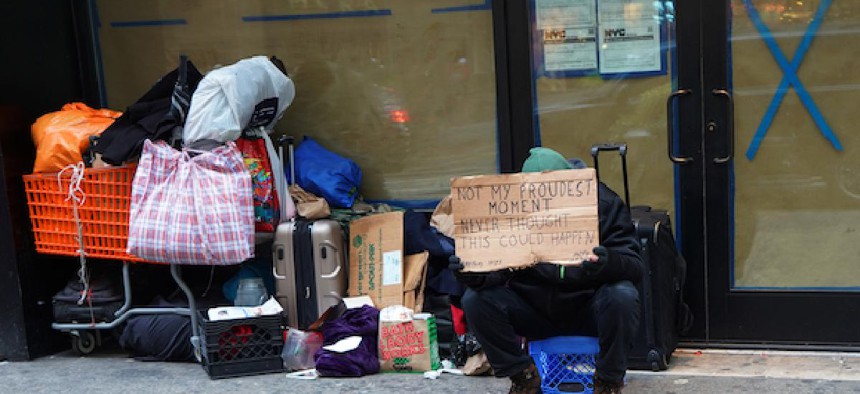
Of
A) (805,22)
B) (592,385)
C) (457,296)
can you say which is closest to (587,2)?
→ (805,22)

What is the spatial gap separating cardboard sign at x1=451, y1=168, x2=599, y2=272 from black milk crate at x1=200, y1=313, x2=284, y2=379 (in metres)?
1.64

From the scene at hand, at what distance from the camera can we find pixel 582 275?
455 centimetres

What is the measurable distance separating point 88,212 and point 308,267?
51.5 inches

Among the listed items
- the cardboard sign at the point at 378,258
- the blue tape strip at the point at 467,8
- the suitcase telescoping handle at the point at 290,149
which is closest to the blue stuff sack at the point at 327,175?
the suitcase telescoping handle at the point at 290,149

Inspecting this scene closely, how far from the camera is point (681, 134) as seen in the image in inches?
225

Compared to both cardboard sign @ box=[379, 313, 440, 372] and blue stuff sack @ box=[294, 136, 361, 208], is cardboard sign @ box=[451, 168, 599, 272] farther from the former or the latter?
blue stuff sack @ box=[294, 136, 361, 208]

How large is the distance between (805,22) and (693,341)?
1.86 metres

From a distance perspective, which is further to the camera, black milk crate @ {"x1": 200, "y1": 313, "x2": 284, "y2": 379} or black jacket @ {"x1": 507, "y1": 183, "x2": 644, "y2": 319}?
black milk crate @ {"x1": 200, "y1": 313, "x2": 284, "y2": 379}

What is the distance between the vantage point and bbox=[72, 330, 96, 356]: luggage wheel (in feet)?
20.8

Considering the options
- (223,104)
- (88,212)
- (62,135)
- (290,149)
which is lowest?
(88,212)

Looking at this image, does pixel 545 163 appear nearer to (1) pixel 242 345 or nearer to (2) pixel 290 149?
(2) pixel 290 149

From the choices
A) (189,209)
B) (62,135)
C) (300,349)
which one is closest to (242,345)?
(300,349)

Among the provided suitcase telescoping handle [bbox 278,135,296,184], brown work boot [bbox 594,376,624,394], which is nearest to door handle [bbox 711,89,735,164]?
brown work boot [bbox 594,376,624,394]

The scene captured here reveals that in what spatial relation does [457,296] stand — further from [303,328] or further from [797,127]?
[797,127]
